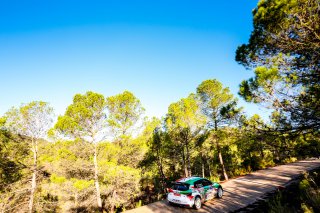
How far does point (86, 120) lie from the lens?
40.0ft

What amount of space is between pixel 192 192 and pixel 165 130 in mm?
9683

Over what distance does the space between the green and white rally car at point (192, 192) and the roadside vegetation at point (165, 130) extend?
3.18 m

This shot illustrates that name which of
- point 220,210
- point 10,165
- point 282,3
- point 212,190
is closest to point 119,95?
point 10,165

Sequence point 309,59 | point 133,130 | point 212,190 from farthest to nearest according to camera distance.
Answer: point 133,130 < point 212,190 < point 309,59

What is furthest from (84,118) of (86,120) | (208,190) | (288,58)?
(288,58)

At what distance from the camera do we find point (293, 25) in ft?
21.8

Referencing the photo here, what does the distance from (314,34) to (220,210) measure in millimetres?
8275

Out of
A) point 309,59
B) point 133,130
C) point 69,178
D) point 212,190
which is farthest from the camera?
point 133,130

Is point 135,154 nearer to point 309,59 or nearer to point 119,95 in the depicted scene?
point 119,95

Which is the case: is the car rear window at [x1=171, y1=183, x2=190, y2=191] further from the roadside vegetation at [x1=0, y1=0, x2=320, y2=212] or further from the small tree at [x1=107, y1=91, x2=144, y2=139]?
the small tree at [x1=107, y1=91, x2=144, y2=139]

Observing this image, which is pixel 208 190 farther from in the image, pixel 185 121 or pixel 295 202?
pixel 185 121

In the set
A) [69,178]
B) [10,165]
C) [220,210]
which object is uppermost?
[10,165]

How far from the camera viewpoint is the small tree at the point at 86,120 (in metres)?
11.2

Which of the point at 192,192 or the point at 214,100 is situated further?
the point at 214,100
